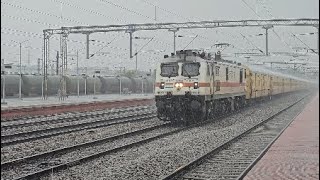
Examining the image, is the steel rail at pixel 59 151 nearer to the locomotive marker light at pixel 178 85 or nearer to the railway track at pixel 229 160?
the locomotive marker light at pixel 178 85

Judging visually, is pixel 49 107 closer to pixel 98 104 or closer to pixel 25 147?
pixel 98 104

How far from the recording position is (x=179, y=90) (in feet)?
65.3

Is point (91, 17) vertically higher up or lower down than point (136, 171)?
higher up

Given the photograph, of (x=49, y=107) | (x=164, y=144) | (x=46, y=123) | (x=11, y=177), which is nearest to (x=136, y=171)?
(x=11, y=177)

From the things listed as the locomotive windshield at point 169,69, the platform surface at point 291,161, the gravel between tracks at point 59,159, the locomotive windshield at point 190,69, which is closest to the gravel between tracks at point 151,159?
the gravel between tracks at point 59,159

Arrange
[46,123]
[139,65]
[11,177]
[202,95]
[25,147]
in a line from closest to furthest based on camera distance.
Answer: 1. [11,177]
2. [25,147]
3. [202,95]
4. [46,123]
5. [139,65]

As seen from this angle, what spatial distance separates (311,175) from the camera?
796 cm

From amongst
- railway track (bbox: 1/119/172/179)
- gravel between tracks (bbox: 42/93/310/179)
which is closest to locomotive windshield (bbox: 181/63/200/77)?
A: gravel between tracks (bbox: 42/93/310/179)

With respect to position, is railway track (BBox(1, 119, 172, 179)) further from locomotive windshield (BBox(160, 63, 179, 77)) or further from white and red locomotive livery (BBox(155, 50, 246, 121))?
locomotive windshield (BBox(160, 63, 179, 77))

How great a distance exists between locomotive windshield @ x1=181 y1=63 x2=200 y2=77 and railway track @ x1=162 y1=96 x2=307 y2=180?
4109 millimetres

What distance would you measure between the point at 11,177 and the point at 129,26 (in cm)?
2576

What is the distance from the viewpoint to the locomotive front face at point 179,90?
19.7 m

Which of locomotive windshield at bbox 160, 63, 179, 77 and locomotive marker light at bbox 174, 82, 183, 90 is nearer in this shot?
locomotive marker light at bbox 174, 82, 183, 90

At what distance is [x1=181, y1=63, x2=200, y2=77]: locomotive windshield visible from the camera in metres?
20.0
